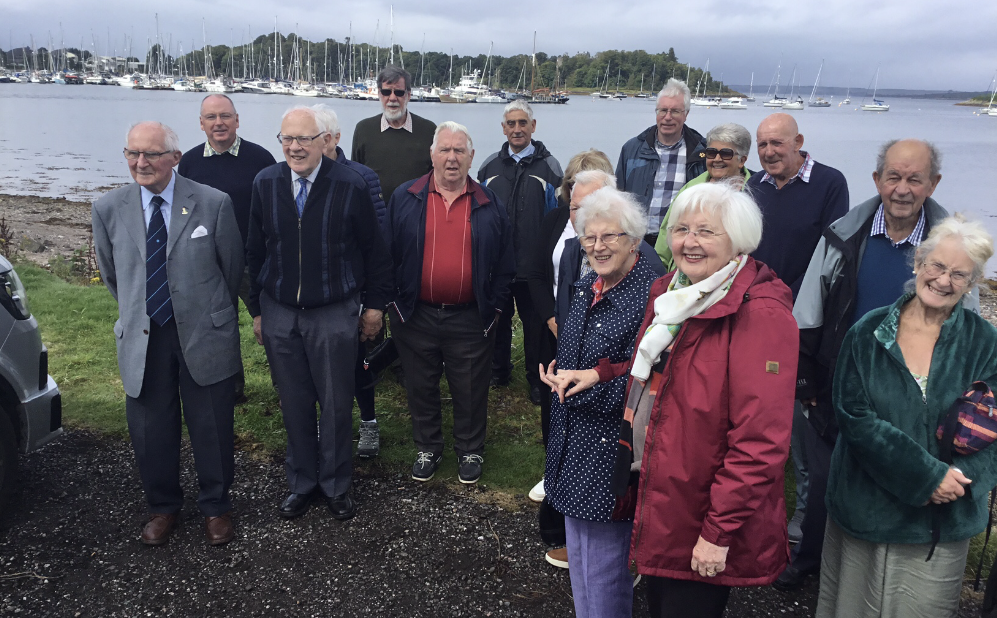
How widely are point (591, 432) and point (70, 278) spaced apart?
33.8ft

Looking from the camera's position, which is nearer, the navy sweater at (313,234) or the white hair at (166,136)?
the white hair at (166,136)

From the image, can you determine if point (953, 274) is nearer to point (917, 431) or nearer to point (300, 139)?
point (917, 431)

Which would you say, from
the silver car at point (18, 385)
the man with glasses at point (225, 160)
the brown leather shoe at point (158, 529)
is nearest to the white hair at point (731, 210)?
the brown leather shoe at point (158, 529)

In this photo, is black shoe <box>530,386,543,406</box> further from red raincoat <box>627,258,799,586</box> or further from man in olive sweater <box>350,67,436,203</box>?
red raincoat <box>627,258,799,586</box>

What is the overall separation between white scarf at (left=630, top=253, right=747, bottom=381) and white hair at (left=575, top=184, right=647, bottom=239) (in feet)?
1.64

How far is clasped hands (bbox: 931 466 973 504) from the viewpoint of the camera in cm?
243

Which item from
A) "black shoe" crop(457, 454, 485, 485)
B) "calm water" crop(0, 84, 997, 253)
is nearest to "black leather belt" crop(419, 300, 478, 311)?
"black shoe" crop(457, 454, 485, 485)

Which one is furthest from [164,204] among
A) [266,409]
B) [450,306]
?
[266,409]

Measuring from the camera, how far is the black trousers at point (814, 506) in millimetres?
3412

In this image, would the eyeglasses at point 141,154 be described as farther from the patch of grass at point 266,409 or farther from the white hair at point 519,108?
the white hair at point 519,108

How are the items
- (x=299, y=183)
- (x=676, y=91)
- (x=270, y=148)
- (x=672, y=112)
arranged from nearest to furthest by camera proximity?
1. (x=299, y=183)
2. (x=672, y=112)
3. (x=676, y=91)
4. (x=270, y=148)

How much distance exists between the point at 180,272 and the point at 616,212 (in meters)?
2.43

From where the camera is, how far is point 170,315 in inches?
146

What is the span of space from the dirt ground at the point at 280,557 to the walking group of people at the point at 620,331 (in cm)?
18
